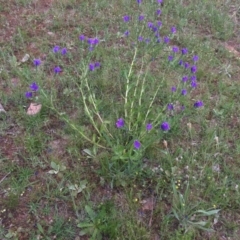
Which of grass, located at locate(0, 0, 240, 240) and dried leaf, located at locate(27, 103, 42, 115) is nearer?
grass, located at locate(0, 0, 240, 240)

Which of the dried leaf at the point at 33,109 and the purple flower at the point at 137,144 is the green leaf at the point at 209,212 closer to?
the purple flower at the point at 137,144

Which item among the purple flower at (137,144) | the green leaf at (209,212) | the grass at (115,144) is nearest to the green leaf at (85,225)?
the grass at (115,144)

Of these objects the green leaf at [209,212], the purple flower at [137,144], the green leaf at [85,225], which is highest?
the purple flower at [137,144]

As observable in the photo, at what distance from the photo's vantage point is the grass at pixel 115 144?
2.12 m

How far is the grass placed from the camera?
2119 mm

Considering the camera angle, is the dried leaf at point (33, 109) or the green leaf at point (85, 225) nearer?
the green leaf at point (85, 225)

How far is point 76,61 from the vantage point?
3.13 m

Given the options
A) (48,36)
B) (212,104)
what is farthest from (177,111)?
(48,36)

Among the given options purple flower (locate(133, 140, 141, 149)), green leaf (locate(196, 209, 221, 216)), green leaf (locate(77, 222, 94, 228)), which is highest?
purple flower (locate(133, 140, 141, 149))

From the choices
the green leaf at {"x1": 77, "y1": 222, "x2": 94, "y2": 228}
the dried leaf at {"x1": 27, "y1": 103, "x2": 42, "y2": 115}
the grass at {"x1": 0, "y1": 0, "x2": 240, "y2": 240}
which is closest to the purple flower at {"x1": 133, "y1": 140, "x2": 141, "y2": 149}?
the grass at {"x1": 0, "y1": 0, "x2": 240, "y2": 240}

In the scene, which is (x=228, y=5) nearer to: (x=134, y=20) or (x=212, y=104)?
(x=134, y=20)

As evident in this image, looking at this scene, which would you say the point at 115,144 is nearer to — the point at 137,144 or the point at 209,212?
the point at 137,144

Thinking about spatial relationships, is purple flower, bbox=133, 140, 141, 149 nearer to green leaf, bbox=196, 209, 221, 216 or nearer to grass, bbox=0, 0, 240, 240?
grass, bbox=0, 0, 240, 240

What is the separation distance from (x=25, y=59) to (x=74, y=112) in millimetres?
729
